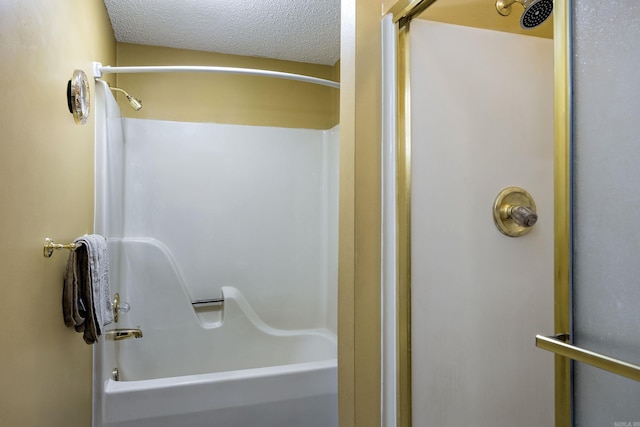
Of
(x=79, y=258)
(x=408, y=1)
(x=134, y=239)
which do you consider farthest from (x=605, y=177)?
(x=134, y=239)

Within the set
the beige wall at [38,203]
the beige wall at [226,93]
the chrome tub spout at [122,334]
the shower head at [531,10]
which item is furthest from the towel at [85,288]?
the shower head at [531,10]

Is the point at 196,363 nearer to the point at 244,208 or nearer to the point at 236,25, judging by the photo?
the point at 244,208

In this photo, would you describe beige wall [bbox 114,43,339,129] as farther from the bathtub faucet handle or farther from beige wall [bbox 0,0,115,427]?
the bathtub faucet handle

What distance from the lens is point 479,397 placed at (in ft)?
4.33

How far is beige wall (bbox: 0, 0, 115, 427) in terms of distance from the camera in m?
0.90

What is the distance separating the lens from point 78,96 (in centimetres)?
146

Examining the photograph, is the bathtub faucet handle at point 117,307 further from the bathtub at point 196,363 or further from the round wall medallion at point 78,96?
the round wall medallion at point 78,96

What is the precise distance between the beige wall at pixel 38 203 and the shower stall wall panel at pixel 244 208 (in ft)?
3.27

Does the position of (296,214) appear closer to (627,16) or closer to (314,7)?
(314,7)

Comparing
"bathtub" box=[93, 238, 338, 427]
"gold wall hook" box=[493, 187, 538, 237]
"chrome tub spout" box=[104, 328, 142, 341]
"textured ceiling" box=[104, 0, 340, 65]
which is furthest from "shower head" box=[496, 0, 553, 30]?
"chrome tub spout" box=[104, 328, 142, 341]

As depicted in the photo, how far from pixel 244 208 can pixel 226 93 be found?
833 mm

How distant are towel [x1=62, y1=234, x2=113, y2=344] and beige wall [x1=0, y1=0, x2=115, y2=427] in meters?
0.04

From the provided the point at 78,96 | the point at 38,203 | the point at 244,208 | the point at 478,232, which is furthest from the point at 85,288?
the point at 244,208

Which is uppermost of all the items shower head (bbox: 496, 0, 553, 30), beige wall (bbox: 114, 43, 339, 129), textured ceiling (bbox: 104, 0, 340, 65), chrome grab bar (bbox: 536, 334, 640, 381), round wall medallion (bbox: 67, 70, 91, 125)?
textured ceiling (bbox: 104, 0, 340, 65)
